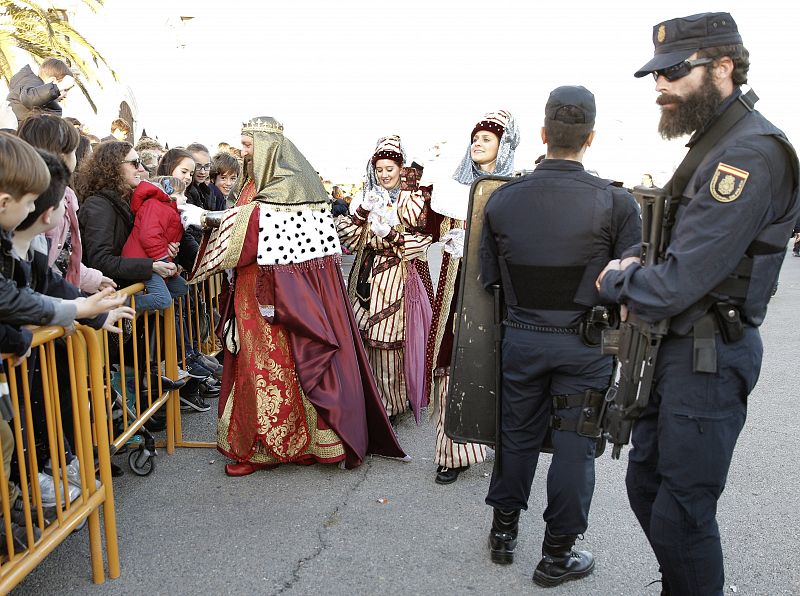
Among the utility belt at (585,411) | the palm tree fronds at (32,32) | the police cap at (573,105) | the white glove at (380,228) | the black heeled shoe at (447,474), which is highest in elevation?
the palm tree fronds at (32,32)

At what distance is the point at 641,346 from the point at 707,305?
0.77ft

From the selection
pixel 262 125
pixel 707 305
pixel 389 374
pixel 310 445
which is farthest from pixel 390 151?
pixel 707 305

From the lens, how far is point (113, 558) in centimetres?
274

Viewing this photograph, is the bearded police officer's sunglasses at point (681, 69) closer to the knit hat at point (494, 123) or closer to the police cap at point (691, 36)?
the police cap at point (691, 36)

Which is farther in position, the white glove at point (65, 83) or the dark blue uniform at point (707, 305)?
the white glove at point (65, 83)

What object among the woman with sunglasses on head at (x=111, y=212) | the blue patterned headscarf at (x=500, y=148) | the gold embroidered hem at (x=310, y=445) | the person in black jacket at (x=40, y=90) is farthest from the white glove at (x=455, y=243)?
the person in black jacket at (x=40, y=90)

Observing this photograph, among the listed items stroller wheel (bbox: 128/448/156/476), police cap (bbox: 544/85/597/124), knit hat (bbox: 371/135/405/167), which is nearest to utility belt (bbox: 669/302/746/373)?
police cap (bbox: 544/85/597/124)

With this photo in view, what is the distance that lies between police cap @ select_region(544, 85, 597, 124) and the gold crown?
1.62 metres

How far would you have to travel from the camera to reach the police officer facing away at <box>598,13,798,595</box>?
196 centimetres

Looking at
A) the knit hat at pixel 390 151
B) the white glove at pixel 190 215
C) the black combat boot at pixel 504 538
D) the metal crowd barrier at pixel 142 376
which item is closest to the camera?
the black combat boot at pixel 504 538

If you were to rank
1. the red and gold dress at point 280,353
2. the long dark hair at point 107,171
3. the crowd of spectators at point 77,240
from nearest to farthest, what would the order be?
the crowd of spectators at point 77,240 → the red and gold dress at point 280,353 → the long dark hair at point 107,171

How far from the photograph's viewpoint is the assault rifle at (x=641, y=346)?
6.98 ft

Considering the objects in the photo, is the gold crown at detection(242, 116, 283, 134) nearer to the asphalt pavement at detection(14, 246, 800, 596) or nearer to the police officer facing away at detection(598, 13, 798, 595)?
the asphalt pavement at detection(14, 246, 800, 596)

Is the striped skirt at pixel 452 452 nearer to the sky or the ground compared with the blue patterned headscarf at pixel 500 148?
nearer to the ground
